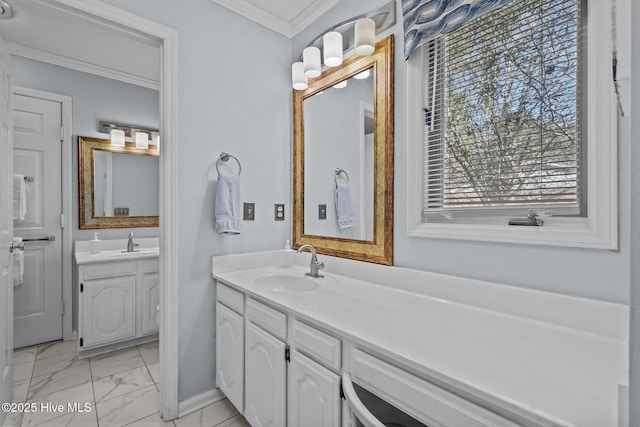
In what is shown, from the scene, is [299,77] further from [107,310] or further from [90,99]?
[107,310]

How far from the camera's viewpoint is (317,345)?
1.15 meters

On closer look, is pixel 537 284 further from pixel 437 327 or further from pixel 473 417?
pixel 473 417

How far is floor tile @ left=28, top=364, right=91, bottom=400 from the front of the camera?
1999mm

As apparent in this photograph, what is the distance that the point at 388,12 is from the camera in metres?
1.59

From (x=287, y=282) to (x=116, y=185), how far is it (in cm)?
215

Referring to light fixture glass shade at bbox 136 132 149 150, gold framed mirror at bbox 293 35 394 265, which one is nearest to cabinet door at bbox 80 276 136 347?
light fixture glass shade at bbox 136 132 149 150

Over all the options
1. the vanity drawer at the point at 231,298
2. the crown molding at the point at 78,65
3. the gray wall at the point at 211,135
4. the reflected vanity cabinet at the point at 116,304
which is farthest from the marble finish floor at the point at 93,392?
the crown molding at the point at 78,65

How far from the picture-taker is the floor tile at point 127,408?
1742 millimetres

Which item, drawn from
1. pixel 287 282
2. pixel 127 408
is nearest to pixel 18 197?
pixel 127 408

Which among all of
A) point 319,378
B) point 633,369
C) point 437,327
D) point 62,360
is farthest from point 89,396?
point 633,369

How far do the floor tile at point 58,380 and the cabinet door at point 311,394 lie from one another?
1.75 metres

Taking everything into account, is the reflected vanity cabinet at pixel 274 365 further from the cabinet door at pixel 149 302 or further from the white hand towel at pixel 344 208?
the cabinet door at pixel 149 302

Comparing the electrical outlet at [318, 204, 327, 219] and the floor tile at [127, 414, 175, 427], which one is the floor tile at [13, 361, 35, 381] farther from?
the electrical outlet at [318, 204, 327, 219]

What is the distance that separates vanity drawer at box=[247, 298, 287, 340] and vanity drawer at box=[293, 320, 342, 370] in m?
0.08
